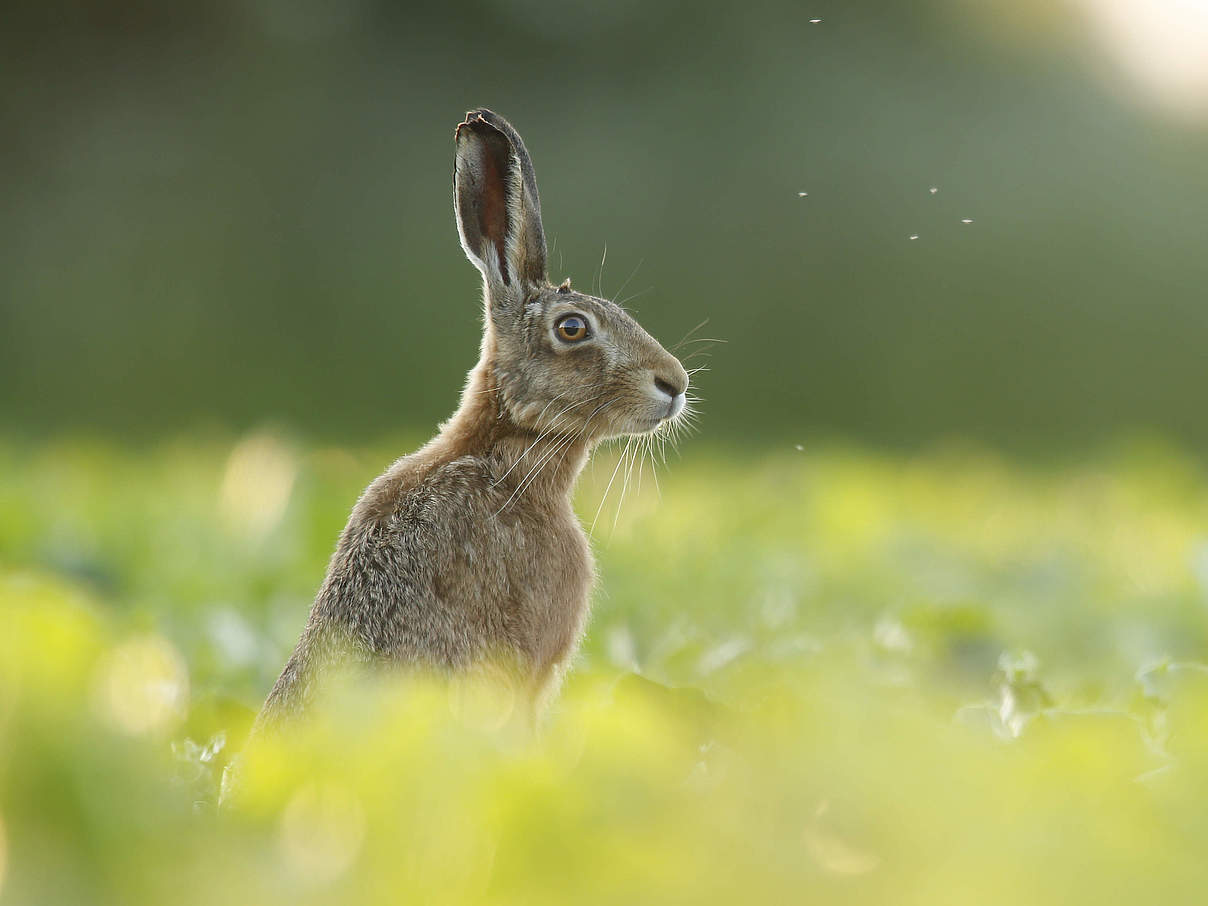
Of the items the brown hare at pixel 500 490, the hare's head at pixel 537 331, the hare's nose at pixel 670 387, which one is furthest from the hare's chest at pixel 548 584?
the hare's nose at pixel 670 387

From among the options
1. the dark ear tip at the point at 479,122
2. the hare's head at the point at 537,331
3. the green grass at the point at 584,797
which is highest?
the green grass at the point at 584,797

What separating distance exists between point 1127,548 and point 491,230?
1.51m

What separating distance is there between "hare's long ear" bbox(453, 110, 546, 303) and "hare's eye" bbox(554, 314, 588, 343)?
0.15 m

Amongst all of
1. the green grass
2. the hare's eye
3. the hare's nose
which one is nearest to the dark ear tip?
the hare's eye

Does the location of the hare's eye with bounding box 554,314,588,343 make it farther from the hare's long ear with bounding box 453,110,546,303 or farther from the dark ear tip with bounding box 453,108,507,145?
the dark ear tip with bounding box 453,108,507,145

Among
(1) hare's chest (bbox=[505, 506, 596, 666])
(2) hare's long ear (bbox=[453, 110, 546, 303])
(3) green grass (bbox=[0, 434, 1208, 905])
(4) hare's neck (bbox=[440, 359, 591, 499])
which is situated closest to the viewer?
(3) green grass (bbox=[0, 434, 1208, 905])

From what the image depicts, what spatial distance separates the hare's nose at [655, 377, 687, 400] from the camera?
273 centimetres

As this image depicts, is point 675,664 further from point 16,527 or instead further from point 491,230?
point 16,527

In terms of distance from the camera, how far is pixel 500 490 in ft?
7.52

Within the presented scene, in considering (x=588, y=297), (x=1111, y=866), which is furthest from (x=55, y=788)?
(x=588, y=297)

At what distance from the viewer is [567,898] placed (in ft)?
1.36

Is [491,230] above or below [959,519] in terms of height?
above

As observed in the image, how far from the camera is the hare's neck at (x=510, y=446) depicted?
2.41m

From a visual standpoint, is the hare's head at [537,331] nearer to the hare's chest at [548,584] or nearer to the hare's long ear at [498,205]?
the hare's long ear at [498,205]
